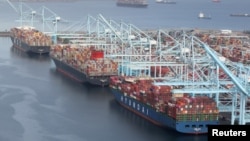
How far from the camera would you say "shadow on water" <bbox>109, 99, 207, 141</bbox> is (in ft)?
39.1

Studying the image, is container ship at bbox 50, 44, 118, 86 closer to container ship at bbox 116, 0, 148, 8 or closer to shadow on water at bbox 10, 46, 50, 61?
shadow on water at bbox 10, 46, 50, 61

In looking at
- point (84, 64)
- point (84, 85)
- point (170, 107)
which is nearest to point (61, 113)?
point (170, 107)

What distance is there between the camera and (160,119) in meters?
12.8

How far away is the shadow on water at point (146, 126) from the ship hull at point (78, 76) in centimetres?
244

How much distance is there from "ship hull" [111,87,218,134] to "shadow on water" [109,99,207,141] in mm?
84

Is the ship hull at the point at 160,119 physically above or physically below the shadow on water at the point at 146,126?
above

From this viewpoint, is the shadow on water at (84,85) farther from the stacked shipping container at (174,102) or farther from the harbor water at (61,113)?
the stacked shipping container at (174,102)

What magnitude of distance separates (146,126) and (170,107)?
88cm

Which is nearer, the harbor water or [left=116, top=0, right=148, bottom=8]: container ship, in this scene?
the harbor water

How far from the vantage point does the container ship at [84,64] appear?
704 inches

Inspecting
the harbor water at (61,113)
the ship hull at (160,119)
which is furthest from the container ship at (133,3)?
the ship hull at (160,119)

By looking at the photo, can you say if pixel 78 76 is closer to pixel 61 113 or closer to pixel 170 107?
pixel 61 113

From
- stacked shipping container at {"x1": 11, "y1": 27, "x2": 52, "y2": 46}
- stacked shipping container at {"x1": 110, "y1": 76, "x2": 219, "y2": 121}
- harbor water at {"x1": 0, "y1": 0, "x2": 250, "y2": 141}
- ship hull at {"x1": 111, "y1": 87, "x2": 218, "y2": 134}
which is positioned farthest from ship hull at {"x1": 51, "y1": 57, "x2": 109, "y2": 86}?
stacked shipping container at {"x1": 11, "y1": 27, "x2": 52, "y2": 46}

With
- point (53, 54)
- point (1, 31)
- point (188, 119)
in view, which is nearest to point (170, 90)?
point (188, 119)
